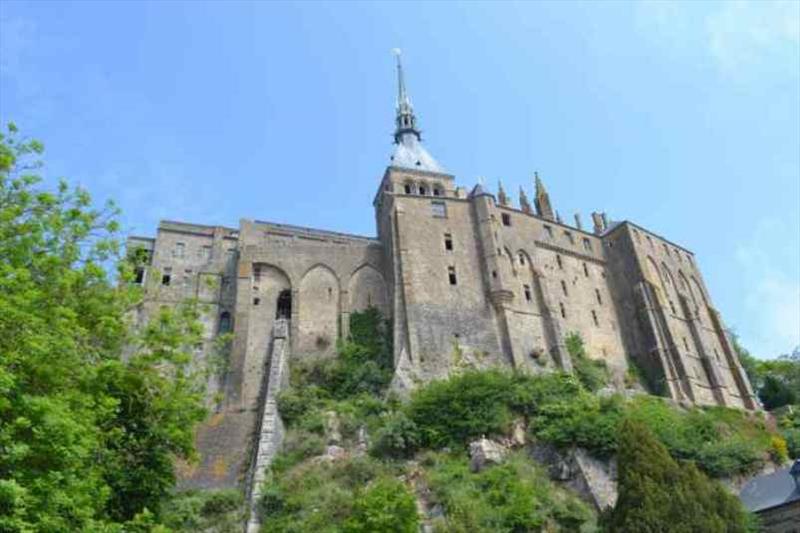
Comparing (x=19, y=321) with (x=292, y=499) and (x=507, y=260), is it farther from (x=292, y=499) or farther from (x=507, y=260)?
(x=507, y=260)

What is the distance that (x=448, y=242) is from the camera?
141 ft

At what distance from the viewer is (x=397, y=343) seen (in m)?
37.6

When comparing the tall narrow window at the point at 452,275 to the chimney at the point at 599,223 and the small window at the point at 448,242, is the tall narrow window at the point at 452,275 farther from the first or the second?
the chimney at the point at 599,223

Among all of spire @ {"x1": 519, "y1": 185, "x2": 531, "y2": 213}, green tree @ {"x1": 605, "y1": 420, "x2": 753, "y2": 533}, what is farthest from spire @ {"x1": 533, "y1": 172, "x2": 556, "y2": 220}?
green tree @ {"x1": 605, "y1": 420, "x2": 753, "y2": 533}

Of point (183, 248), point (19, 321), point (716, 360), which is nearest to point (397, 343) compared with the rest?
point (183, 248)

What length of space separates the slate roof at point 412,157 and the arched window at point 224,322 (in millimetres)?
18980

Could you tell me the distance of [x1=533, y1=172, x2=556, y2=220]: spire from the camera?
168 feet

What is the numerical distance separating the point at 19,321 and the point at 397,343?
86.7 feet

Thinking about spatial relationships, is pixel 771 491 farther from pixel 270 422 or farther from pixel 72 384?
pixel 72 384

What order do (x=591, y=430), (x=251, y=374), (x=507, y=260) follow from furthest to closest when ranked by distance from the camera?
(x=507, y=260), (x=251, y=374), (x=591, y=430)

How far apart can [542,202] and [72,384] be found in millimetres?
43016

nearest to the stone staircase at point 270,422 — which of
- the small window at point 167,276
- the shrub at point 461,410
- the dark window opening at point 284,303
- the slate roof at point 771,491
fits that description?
the dark window opening at point 284,303

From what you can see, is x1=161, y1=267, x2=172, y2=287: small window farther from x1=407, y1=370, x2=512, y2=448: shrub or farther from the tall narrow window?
x1=407, y1=370, x2=512, y2=448: shrub

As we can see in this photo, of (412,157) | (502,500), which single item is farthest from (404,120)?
(502,500)
